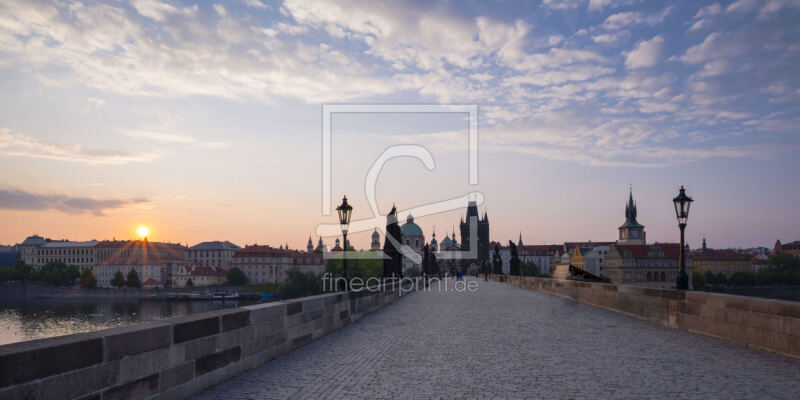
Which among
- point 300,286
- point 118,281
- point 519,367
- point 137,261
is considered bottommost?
point 118,281

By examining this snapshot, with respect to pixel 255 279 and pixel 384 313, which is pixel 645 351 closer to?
pixel 384 313

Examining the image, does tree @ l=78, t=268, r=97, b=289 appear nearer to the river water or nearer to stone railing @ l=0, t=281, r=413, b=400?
the river water

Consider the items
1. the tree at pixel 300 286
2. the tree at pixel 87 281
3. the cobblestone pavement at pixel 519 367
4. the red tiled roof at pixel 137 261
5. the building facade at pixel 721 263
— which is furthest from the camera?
the building facade at pixel 721 263

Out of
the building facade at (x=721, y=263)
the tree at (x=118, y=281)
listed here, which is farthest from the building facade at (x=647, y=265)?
the tree at (x=118, y=281)

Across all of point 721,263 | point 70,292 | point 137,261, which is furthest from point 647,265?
point 137,261

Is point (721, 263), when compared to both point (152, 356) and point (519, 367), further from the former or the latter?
point (152, 356)

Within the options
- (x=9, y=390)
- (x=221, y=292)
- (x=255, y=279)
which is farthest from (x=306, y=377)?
(x=255, y=279)

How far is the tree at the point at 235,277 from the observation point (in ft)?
540

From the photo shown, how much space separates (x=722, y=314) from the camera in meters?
12.2

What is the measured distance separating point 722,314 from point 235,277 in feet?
537

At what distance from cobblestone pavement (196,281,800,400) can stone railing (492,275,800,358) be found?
1.15ft

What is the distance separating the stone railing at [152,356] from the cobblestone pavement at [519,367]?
1.05ft

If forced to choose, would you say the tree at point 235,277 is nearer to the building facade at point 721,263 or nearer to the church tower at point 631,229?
the church tower at point 631,229

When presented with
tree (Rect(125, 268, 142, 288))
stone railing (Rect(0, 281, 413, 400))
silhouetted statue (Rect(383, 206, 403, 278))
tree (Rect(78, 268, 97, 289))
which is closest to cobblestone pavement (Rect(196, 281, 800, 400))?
stone railing (Rect(0, 281, 413, 400))
